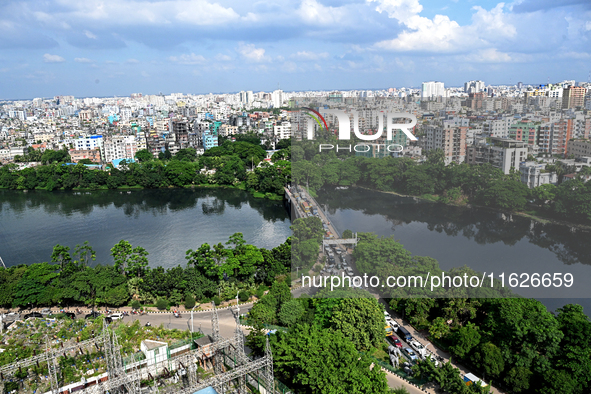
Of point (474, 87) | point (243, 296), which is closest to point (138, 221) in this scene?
point (243, 296)

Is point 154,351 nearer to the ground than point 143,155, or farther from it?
nearer to the ground

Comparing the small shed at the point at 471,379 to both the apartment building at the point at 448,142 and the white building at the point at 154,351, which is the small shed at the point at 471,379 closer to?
the apartment building at the point at 448,142

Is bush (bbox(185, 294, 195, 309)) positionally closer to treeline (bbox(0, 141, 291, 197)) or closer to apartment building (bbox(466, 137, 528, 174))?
apartment building (bbox(466, 137, 528, 174))

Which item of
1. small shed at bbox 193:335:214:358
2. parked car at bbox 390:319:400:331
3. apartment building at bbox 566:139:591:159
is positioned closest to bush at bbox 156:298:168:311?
small shed at bbox 193:335:214:358

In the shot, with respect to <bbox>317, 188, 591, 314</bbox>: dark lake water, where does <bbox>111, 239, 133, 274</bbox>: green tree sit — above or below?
below

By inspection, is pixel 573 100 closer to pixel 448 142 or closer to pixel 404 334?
pixel 448 142

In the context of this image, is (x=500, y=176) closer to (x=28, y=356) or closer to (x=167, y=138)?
(x=28, y=356)
